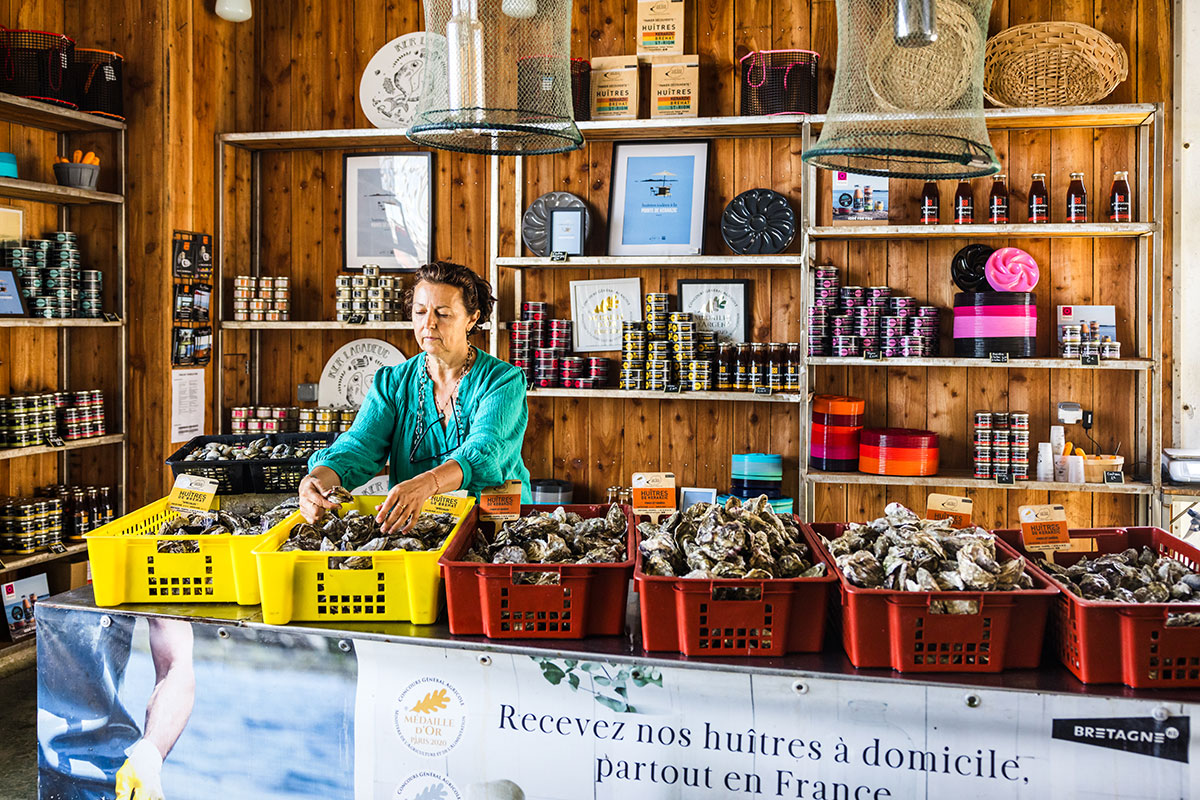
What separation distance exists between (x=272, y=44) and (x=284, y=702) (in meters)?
3.95

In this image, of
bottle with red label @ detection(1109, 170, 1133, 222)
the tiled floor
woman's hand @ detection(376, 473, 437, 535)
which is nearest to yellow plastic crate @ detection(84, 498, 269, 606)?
woman's hand @ detection(376, 473, 437, 535)

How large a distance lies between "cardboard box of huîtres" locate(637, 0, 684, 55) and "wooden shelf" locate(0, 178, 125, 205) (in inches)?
97.7

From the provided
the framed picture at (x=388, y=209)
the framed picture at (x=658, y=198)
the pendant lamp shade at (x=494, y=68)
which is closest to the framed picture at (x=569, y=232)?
the framed picture at (x=658, y=198)

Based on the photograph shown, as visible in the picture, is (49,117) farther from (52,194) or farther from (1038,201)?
(1038,201)

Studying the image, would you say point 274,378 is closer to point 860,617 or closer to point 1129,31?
point 860,617

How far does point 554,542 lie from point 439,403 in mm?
1163

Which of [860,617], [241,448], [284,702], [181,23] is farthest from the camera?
[181,23]

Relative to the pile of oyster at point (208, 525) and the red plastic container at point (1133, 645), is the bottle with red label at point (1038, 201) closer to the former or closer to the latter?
the red plastic container at point (1133, 645)

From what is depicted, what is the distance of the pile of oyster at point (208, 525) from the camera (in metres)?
2.02

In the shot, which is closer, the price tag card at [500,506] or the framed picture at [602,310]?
the price tag card at [500,506]

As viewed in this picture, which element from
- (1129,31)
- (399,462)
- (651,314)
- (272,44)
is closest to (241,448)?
(399,462)

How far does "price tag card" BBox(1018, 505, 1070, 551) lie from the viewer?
81.1 inches

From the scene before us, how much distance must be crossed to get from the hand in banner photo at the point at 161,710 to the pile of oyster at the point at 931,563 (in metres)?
1.37

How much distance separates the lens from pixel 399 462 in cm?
298
